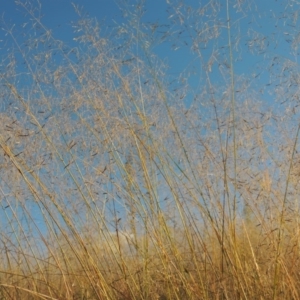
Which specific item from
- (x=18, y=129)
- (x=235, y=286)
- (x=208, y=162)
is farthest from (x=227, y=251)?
(x=18, y=129)

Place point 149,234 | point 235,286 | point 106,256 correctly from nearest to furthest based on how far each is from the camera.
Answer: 1. point 235,286
2. point 149,234
3. point 106,256

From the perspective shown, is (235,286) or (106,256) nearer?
(235,286)

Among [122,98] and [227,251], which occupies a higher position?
[122,98]

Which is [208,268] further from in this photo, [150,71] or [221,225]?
[150,71]

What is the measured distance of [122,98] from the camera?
9.32 feet

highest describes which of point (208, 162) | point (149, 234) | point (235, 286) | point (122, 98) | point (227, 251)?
point (122, 98)

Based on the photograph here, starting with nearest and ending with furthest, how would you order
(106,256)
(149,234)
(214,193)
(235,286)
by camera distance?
1. (235,286)
2. (149,234)
3. (214,193)
4. (106,256)

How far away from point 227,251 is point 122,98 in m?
1.08

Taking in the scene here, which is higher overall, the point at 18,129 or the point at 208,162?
the point at 18,129

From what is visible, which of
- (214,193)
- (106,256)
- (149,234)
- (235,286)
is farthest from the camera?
(106,256)

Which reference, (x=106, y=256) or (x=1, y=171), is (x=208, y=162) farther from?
(x=1, y=171)

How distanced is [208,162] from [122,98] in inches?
24.8

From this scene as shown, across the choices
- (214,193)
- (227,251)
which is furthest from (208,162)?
(227,251)

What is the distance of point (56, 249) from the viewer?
277 centimetres
